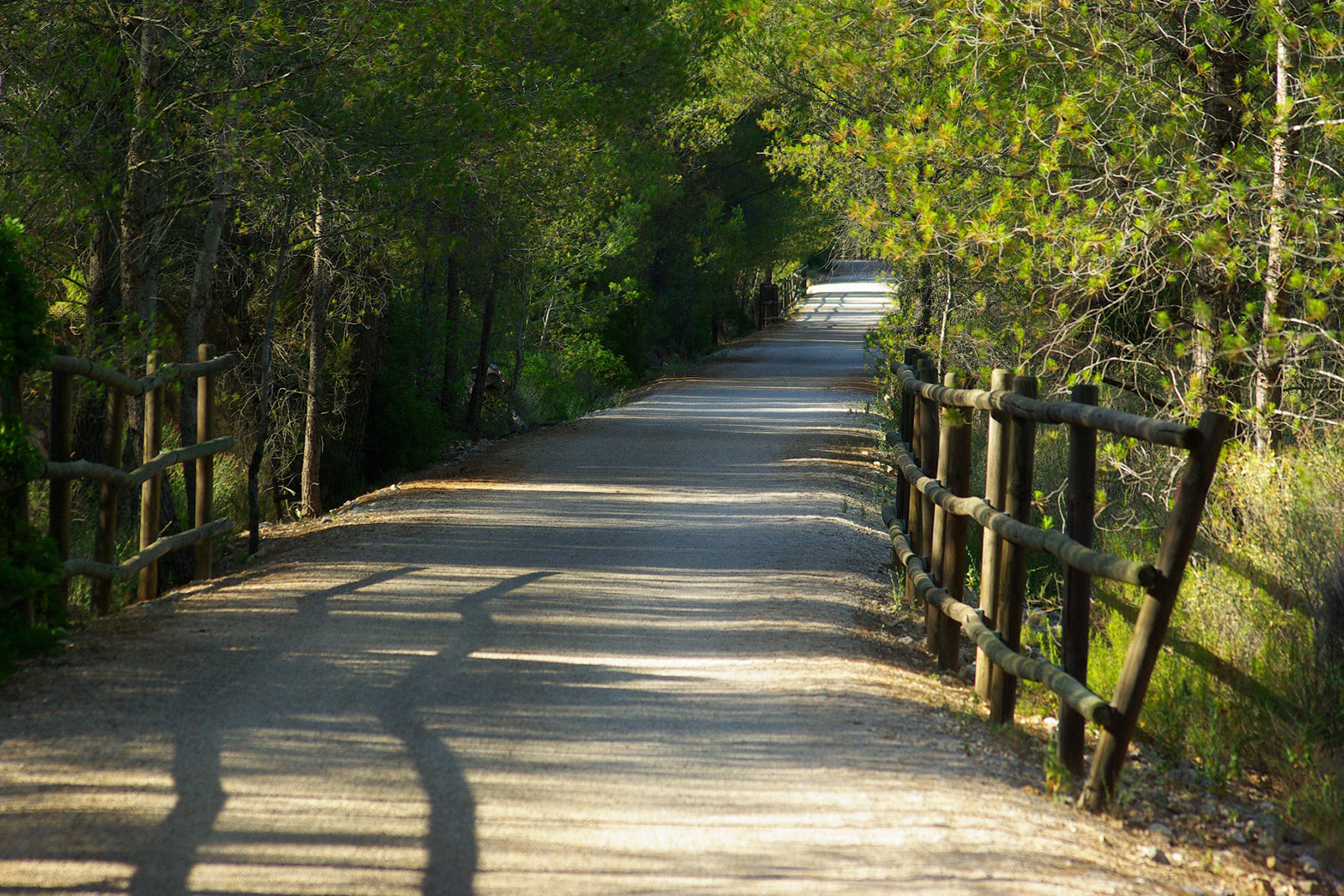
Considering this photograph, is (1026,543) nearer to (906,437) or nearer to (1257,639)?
(1257,639)

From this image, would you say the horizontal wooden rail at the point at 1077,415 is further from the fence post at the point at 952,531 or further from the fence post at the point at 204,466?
the fence post at the point at 204,466

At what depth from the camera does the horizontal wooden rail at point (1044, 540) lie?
14.3 ft

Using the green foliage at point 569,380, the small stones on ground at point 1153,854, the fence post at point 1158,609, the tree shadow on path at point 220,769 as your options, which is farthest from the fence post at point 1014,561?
the green foliage at point 569,380

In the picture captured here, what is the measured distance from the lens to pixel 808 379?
27156 mm

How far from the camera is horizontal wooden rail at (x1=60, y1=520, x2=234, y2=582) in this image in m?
6.75

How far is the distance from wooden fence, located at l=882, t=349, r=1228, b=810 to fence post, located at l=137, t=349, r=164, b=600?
16.6 ft

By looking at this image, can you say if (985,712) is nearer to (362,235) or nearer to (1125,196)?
(1125,196)

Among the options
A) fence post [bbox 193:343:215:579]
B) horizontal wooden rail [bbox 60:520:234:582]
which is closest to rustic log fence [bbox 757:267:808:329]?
fence post [bbox 193:343:215:579]

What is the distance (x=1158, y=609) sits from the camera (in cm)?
442

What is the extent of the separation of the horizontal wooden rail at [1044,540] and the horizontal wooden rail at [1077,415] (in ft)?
A: 1.56

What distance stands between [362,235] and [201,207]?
2.21 meters

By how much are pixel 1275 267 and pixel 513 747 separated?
5645 millimetres

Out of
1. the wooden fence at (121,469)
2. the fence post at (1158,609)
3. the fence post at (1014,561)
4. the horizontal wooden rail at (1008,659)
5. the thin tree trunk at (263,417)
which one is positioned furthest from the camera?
the thin tree trunk at (263,417)

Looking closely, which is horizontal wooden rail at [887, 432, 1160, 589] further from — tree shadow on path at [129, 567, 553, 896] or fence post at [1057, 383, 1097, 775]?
tree shadow on path at [129, 567, 553, 896]
